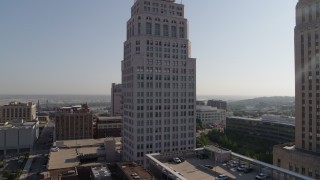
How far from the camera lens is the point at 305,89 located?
9325cm

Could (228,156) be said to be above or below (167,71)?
below

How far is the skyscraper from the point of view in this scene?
317 ft

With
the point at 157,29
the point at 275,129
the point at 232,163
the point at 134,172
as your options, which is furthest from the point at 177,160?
the point at 275,129

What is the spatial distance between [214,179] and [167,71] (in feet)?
180

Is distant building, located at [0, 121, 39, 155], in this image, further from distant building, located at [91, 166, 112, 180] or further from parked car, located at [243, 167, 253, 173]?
parked car, located at [243, 167, 253, 173]

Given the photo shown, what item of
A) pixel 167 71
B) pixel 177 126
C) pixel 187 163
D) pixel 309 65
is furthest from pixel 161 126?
pixel 309 65

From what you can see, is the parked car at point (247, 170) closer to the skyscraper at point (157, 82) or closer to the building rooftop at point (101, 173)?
A: the building rooftop at point (101, 173)

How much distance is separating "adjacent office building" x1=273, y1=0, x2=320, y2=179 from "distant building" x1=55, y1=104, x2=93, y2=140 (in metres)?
123

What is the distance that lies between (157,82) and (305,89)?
157 feet

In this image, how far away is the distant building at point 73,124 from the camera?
176875mm

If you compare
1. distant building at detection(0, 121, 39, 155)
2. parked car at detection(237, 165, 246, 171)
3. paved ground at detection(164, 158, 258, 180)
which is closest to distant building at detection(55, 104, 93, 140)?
distant building at detection(0, 121, 39, 155)

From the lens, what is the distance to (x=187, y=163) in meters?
63.8

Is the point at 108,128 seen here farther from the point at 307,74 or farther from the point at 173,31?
the point at 307,74

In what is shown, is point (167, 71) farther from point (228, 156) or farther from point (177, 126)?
point (228, 156)
